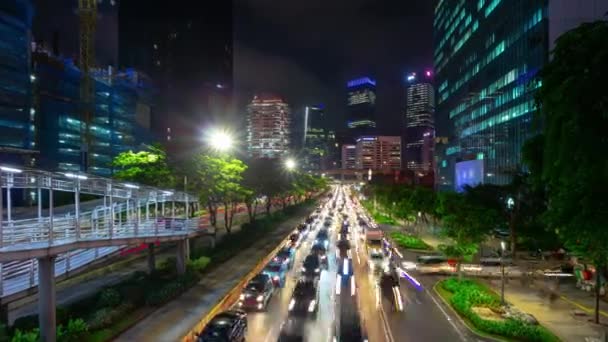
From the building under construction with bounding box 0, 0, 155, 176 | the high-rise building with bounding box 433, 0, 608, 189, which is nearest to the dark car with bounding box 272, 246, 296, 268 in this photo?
the high-rise building with bounding box 433, 0, 608, 189

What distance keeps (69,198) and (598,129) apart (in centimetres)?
5405

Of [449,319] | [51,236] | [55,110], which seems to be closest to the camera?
[51,236]

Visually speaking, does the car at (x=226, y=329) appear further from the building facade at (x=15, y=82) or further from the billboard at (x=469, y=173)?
the billboard at (x=469, y=173)

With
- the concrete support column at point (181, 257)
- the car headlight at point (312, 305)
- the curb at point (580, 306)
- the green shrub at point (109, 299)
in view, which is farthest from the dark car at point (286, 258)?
the curb at point (580, 306)

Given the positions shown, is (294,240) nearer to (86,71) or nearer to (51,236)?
(51,236)

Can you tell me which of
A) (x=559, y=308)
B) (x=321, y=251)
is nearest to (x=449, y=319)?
(x=559, y=308)

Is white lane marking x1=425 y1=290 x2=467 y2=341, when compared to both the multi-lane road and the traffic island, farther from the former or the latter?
the traffic island

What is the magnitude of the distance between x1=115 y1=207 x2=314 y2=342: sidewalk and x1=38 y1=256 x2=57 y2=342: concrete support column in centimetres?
297

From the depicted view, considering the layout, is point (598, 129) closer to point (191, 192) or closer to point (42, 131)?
point (191, 192)

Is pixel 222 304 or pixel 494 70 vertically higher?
pixel 494 70

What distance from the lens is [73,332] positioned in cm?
1825

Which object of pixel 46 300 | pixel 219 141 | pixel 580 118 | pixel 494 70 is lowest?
pixel 46 300

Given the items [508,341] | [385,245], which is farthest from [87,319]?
[385,245]

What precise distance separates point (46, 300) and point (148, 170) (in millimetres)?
17983
